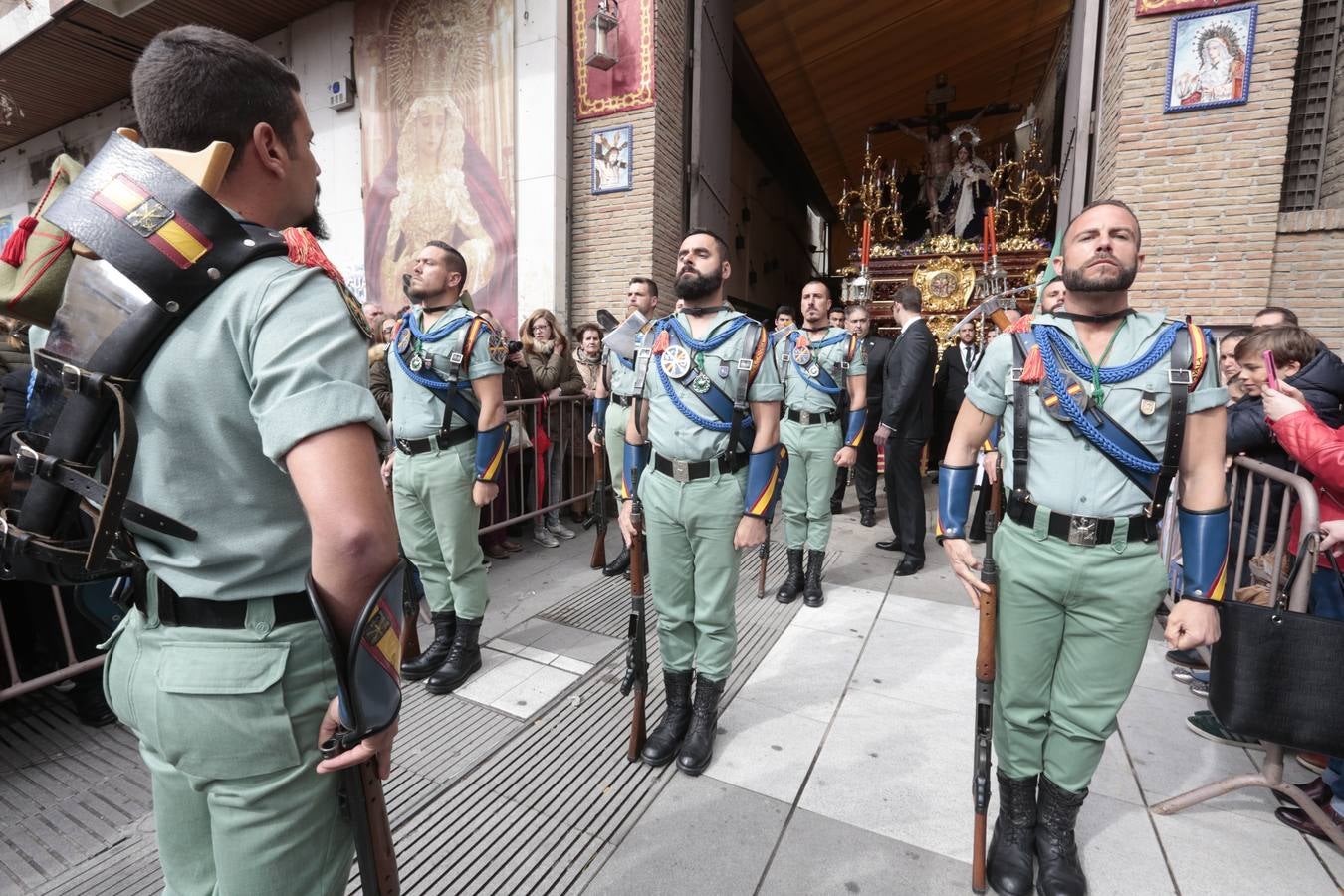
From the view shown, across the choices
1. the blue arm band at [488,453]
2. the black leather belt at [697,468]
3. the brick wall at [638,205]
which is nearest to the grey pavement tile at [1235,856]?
the black leather belt at [697,468]

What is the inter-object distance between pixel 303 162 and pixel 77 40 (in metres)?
13.6

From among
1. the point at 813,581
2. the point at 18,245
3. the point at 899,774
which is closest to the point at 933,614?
the point at 813,581

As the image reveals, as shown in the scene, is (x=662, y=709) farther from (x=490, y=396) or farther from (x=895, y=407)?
(x=895, y=407)

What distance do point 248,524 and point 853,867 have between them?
2182mm

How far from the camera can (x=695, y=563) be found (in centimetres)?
278

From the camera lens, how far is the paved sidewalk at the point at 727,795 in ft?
7.03

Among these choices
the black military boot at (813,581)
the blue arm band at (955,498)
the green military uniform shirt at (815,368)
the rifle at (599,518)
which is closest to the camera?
the blue arm band at (955,498)

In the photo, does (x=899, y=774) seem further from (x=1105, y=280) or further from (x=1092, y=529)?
(x=1105, y=280)

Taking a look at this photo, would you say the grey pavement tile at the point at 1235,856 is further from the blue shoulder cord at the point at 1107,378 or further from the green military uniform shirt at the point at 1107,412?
the blue shoulder cord at the point at 1107,378

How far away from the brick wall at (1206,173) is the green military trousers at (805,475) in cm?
388

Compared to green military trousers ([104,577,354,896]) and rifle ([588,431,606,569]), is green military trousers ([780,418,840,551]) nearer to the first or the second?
rifle ([588,431,606,569])

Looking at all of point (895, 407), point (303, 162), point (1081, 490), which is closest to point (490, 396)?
point (303, 162)

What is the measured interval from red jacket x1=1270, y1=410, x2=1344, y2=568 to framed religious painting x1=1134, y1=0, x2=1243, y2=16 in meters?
5.48

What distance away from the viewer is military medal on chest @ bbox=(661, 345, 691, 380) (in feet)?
9.04
